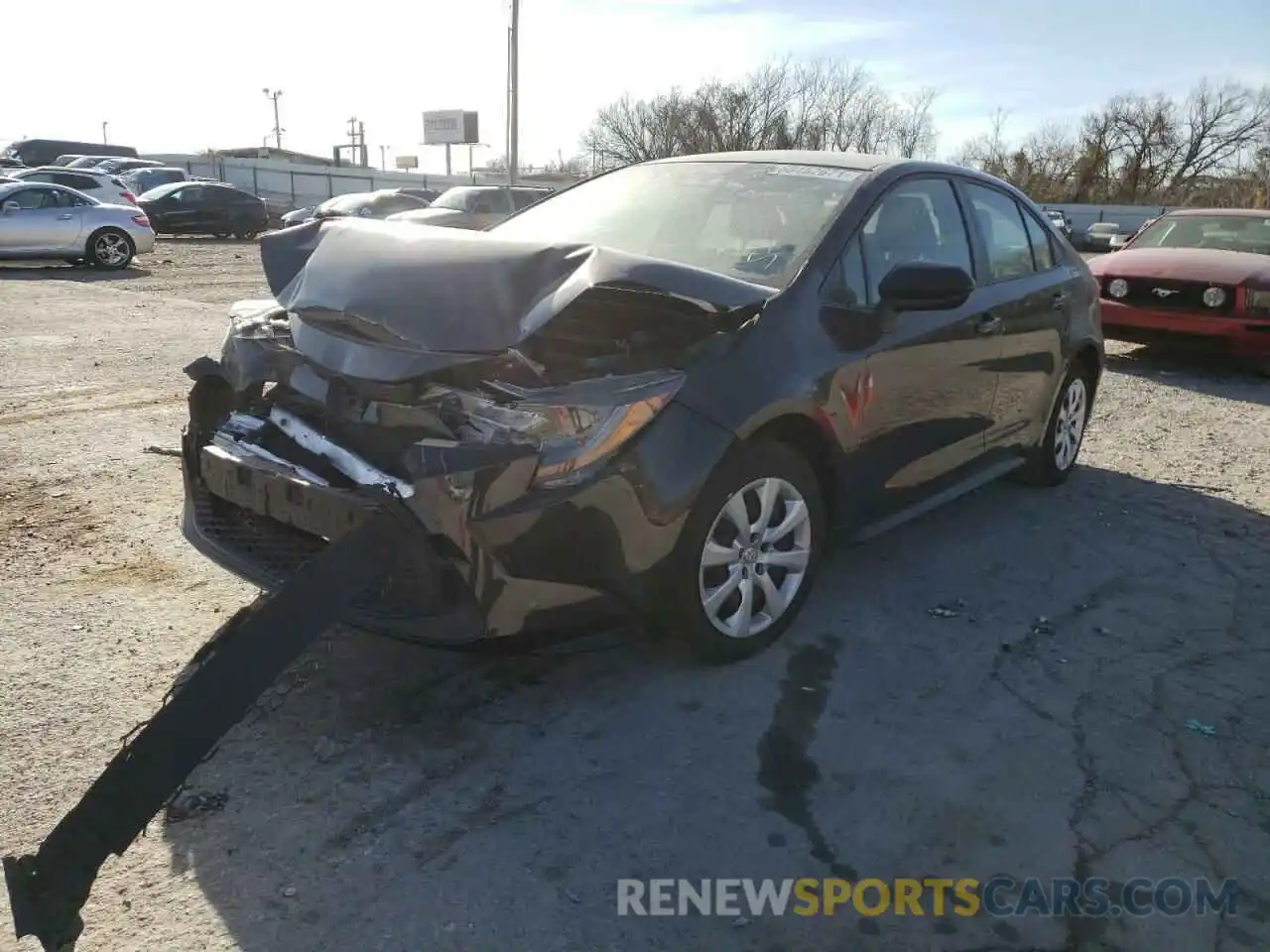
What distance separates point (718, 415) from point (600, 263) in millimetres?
570

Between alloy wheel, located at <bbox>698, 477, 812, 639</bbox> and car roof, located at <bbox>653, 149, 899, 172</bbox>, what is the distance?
60.5 inches

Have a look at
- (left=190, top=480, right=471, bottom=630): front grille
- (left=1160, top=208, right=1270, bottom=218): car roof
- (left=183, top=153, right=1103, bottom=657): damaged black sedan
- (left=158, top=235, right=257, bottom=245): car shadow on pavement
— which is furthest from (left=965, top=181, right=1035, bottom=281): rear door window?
(left=158, top=235, right=257, bottom=245): car shadow on pavement

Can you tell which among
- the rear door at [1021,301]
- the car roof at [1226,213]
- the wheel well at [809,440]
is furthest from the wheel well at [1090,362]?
the car roof at [1226,213]

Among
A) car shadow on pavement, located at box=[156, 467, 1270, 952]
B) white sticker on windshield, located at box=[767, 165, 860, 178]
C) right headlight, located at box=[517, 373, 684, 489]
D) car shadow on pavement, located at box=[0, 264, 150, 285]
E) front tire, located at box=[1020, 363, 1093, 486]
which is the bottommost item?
car shadow on pavement, located at box=[0, 264, 150, 285]

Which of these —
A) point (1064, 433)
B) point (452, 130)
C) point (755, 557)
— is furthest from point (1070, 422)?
point (452, 130)

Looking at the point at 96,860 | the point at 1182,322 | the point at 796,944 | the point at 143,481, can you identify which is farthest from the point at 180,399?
the point at 1182,322

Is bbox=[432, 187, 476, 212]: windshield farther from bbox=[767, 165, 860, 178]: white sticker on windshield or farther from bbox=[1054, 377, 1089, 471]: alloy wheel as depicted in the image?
bbox=[767, 165, 860, 178]: white sticker on windshield

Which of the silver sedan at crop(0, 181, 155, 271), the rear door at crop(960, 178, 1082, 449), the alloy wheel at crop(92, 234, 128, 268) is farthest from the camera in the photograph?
the alloy wheel at crop(92, 234, 128, 268)

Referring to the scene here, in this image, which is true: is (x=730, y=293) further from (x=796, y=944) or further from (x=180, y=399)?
(x=180, y=399)

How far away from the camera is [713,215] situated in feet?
13.1

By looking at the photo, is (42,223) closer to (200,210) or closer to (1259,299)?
(200,210)

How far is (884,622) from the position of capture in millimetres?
3838

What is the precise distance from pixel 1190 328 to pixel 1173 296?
0.37 m

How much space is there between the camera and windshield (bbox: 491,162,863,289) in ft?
12.2
